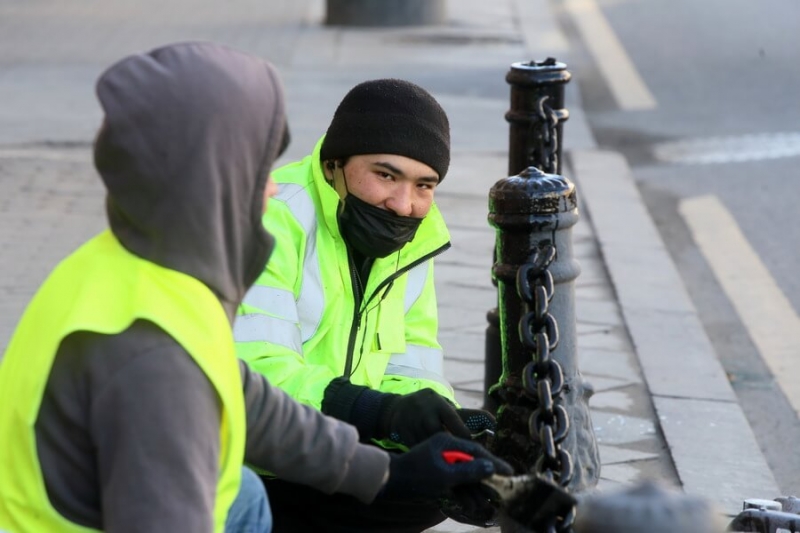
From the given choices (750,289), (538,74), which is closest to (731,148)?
(750,289)

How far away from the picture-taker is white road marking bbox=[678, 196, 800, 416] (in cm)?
555

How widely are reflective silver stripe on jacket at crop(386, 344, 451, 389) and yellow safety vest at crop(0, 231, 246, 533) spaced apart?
1221 millimetres

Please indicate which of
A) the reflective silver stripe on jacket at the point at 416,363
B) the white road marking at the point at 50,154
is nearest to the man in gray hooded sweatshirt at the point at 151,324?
the reflective silver stripe on jacket at the point at 416,363

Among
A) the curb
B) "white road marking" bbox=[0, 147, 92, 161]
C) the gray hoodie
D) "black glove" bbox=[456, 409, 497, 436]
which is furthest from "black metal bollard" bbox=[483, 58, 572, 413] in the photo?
"white road marking" bbox=[0, 147, 92, 161]

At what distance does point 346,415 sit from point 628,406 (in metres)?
2.07

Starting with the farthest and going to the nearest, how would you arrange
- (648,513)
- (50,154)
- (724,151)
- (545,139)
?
(724,151), (50,154), (545,139), (648,513)

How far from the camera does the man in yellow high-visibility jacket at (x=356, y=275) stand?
296cm

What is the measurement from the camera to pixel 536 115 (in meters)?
3.81

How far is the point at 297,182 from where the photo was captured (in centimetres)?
320

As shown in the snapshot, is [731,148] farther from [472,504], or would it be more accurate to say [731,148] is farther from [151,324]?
[151,324]

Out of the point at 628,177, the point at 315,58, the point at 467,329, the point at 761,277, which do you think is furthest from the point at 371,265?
the point at 315,58

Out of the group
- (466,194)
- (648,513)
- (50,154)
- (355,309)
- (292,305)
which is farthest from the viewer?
(50,154)

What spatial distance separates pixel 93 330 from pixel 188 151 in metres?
0.29

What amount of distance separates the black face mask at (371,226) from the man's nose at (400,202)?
0.01 metres
